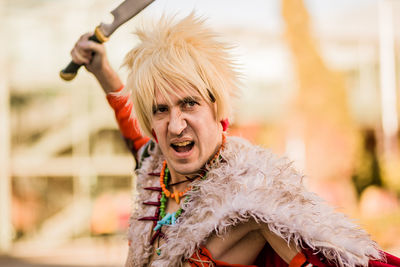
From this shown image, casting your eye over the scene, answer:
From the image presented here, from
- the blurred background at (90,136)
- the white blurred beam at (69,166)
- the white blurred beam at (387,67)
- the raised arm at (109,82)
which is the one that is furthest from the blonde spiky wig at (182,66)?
the white blurred beam at (387,67)

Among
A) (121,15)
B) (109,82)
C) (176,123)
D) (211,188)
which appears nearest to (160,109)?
(176,123)

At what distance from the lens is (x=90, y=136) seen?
1109cm

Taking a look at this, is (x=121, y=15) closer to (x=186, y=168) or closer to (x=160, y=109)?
(x=160, y=109)

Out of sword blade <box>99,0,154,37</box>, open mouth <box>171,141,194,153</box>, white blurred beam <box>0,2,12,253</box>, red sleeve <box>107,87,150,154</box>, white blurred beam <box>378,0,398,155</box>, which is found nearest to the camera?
open mouth <box>171,141,194,153</box>

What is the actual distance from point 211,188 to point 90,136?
980 cm

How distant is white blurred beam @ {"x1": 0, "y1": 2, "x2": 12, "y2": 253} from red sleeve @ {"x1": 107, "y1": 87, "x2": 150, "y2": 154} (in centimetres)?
899

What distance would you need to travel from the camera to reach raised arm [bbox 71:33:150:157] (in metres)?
2.07

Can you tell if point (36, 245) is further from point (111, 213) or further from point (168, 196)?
point (168, 196)

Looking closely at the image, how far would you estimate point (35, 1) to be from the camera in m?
10.8

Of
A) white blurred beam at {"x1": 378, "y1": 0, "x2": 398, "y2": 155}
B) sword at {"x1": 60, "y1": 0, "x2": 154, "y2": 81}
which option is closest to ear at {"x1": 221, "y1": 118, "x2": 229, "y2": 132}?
sword at {"x1": 60, "y1": 0, "x2": 154, "y2": 81}

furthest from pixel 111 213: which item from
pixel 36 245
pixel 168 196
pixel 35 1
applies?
pixel 168 196

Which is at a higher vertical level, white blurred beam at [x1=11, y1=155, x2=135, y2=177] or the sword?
the sword

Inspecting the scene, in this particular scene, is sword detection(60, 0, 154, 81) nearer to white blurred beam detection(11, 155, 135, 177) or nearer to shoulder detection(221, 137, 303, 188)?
shoulder detection(221, 137, 303, 188)

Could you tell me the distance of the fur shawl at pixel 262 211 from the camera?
143cm
